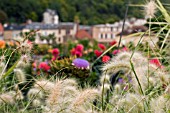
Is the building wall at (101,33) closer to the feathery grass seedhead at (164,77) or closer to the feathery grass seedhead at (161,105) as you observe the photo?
the feathery grass seedhead at (164,77)

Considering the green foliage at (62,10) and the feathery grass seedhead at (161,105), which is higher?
the feathery grass seedhead at (161,105)

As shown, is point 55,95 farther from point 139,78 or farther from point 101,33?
point 101,33

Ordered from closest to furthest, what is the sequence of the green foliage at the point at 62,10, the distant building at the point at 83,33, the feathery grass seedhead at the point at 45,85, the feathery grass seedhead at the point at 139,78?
the feathery grass seedhead at the point at 45,85
the feathery grass seedhead at the point at 139,78
the distant building at the point at 83,33
the green foliage at the point at 62,10

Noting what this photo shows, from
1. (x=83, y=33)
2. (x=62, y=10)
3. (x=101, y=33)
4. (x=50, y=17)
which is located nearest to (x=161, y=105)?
(x=83, y=33)

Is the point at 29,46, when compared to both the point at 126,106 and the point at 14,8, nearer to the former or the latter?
the point at 126,106

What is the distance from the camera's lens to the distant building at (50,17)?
140 ft

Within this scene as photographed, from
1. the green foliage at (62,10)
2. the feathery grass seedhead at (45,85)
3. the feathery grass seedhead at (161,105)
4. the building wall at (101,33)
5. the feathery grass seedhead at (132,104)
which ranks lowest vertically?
the building wall at (101,33)

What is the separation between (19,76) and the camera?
4.42ft

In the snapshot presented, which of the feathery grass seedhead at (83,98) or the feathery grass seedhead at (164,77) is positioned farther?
the feathery grass seedhead at (164,77)

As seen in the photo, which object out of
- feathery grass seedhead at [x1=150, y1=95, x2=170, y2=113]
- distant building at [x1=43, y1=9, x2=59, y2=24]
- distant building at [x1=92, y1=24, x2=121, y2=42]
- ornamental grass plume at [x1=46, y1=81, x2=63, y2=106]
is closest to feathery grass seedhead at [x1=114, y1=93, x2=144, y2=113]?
feathery grass seedhead at [x1=150, y1=95, x2=170, y2=113]

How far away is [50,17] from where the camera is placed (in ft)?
143

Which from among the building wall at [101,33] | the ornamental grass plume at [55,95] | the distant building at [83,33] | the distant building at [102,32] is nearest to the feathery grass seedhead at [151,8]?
the ornamental grass plume at [55,95]

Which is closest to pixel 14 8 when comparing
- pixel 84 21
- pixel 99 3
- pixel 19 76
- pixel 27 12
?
pixel 27 12

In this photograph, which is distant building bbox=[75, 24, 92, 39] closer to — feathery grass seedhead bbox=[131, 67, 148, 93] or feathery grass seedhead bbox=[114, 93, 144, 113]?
feathery grass seedhead bbox=[131, 67, 148, 93]
